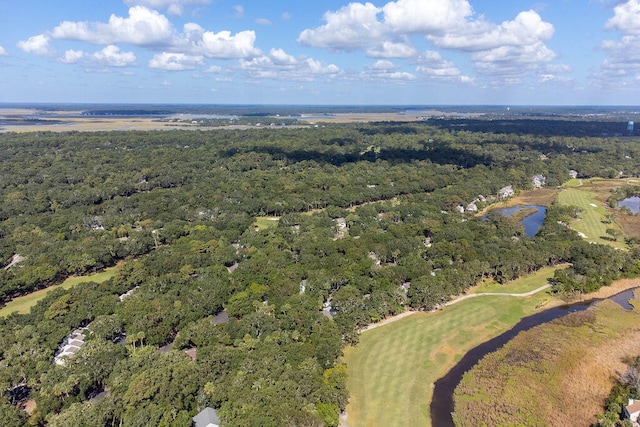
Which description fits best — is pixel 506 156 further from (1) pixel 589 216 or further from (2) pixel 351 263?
(2) pixel 351 263

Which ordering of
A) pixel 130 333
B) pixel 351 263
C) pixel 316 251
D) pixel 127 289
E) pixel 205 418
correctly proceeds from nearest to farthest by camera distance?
pixel 205 418, pixel 130 333, pixel 127 289, pixel 351 263, pixel 316 251

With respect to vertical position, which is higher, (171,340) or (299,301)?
(299,301)

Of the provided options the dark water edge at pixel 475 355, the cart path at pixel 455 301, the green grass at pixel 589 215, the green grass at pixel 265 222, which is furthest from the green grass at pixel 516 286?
the green grass at pixel 265 222

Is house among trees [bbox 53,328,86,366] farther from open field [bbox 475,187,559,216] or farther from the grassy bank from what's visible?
open field [bbox 475,187,559,216]

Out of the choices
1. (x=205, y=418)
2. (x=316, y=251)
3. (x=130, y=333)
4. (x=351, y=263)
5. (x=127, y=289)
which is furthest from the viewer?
(x=316, y=251)

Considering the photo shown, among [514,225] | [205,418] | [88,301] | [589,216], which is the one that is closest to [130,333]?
[88,301]

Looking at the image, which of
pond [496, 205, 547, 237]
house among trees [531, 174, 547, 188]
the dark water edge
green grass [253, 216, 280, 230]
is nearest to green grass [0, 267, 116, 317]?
green grass [253, 216, 280, 230]

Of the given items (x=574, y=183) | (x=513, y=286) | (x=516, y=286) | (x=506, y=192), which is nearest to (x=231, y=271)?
(x=513, y=286)
